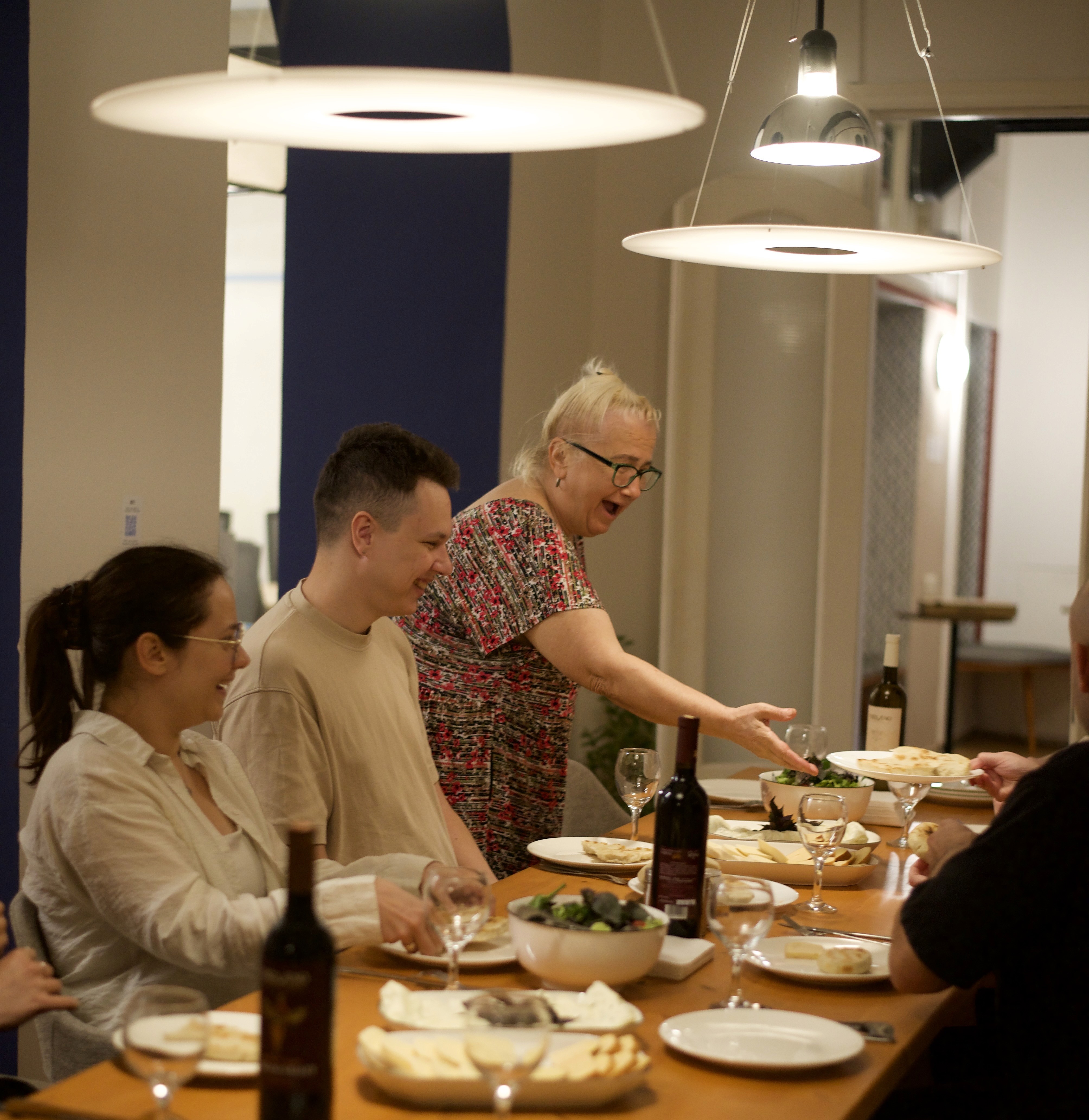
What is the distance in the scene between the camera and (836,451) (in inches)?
199

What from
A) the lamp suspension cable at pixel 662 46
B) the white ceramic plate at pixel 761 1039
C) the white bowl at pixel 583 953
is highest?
the lamp suspension cable at pixel 662 46

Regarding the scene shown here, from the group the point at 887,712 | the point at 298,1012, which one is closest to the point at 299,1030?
the point at 298,1012

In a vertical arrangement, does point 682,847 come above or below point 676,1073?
above

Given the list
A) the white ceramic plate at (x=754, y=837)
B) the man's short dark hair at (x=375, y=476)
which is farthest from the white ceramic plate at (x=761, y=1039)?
the man's short dark hair at (x=375, y=476)

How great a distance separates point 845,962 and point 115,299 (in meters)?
2.46

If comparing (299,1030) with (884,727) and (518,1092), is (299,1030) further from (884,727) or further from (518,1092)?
(884,727)

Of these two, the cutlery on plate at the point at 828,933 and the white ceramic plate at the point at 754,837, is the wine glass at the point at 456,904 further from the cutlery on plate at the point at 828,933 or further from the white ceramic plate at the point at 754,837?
the white ceramic plate at the point at 754,837

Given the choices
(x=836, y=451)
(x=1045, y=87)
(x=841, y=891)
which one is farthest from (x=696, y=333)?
(x=841, y=891)

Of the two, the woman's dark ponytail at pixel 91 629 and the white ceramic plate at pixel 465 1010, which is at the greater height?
the woman's dark ponytail at pixel 91 629

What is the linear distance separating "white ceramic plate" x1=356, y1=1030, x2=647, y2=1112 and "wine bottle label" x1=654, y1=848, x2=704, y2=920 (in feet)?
1.52

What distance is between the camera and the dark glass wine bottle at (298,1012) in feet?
3.53

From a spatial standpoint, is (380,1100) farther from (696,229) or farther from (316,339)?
(316,339)

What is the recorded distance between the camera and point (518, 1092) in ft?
4.18

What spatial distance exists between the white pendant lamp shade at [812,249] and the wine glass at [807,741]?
889 millimetres
